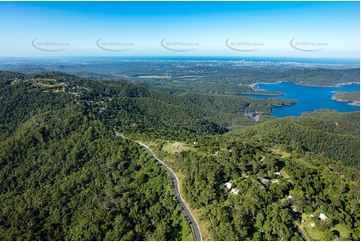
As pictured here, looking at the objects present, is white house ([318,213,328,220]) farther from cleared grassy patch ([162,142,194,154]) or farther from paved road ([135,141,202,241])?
cleared grassy patch ([162,142,194,154])

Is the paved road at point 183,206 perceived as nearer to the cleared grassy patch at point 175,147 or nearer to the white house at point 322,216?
the cleared grassy patch at point 175,147

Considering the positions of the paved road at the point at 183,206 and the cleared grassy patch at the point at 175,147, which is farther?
the cleared grassy patch at the point at 175,147

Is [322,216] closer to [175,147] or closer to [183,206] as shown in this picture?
[183,206]

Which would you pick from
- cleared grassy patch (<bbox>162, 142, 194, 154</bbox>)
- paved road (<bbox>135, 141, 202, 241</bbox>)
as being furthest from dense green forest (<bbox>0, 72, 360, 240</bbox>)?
paved road (<bbox>135, 141, 202, 241</bbox>)

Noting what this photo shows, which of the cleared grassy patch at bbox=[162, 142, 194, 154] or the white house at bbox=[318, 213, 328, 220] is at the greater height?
the white house at bbox=[318, 213, 328, 220]

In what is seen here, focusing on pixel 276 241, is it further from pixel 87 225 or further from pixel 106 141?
pixel 106 141

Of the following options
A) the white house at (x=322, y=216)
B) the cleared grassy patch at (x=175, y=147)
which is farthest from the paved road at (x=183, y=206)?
the white house at (x=322, y=216)

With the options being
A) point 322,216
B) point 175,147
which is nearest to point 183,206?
point 322,216

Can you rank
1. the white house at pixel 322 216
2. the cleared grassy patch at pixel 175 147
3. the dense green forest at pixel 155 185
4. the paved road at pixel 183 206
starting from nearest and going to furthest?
the paved road at pixel 183 206
the white house at pixel 322 216
the dense green forest at pixel 155 185
the cleared grassy patch at pixel 175 147
